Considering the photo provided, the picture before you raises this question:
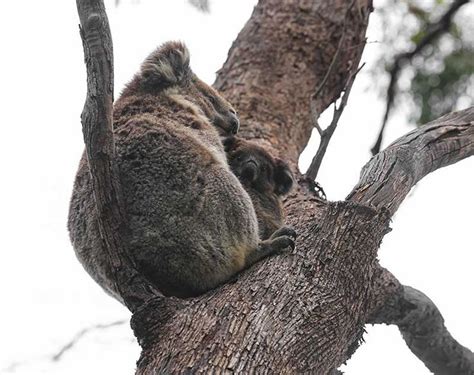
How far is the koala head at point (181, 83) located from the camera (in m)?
5.21

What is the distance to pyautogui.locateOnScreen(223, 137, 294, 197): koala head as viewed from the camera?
16.4 feet

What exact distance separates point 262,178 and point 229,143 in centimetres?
37

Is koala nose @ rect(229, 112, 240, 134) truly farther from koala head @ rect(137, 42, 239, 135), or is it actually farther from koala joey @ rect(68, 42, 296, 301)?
koala joey @ rect(68, 42, 296, 301)

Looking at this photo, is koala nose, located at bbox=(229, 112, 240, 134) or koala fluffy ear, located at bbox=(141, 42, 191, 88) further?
koala nose, located at bbox=(229, 112, 240, 134)

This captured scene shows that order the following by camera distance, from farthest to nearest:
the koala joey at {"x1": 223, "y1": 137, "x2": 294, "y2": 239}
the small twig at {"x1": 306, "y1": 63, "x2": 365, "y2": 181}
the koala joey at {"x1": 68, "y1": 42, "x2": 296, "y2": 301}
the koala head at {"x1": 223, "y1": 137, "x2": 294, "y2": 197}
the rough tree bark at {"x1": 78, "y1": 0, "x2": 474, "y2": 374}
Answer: the small twig at {"x1": 306, "y1": 63, "x2": 365, "y2": 181}
the koala head at {"x1": 223, "y1": 137, "x2": 294, "y2": 197}
the koala joey at {"x1": 223, "y1": 137, "x2": 294, "y2": 239}
the koala joey at {"x1": 68, "y1": 42, "x2": 296, "y2": 301}
the rough tree bark at {"x1": 78, "y1": 0, "x2": 474, "y2": 374}

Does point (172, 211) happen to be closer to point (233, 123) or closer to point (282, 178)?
point (282, 178)

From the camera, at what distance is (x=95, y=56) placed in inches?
138

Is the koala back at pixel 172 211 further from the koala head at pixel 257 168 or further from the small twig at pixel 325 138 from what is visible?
the small twig at pixel 325 138

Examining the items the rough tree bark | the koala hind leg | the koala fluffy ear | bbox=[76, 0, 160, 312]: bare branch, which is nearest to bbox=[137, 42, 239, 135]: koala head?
the koala fluffy ear

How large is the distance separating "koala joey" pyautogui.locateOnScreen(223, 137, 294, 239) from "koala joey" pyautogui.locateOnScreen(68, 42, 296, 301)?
1.29 ft

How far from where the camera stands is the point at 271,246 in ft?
13.9

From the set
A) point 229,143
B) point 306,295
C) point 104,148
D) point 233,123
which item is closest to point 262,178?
point 229,143

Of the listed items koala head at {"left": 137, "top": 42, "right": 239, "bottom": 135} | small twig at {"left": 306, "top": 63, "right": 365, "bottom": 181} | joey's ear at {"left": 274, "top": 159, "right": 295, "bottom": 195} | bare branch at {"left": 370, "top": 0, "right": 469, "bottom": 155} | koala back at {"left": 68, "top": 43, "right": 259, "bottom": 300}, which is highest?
bare branch at {"left": 370, "top": 0, "right": 469, "bottom": 155}

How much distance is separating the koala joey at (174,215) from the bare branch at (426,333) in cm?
141
